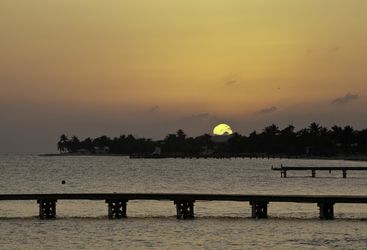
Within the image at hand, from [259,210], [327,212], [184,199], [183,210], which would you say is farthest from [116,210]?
[327,212]

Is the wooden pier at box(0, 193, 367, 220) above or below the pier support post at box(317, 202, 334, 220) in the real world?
above

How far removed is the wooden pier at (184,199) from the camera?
44.9 m

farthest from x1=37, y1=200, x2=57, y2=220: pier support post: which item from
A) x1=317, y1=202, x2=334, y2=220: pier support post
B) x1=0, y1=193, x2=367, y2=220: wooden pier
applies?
x1=317, y1=202, x2=334, y2=220: pier support post

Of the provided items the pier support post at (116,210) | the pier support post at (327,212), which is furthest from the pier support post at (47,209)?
the pier support post at (327,212)

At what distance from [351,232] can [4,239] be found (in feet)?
56.1

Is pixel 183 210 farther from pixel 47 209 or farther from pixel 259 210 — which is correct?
pixel 47 209

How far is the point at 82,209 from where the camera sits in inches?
2276

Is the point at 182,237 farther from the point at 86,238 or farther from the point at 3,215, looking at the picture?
the point at 3,215

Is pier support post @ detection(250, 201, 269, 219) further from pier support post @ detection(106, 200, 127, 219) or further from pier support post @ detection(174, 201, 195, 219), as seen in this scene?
pier support post @ detection(106, 200, 127, 219)

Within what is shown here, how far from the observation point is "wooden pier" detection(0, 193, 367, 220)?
1768 inches

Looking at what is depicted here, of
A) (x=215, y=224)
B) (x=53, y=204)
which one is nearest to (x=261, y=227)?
(x=215, y=224)

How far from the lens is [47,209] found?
4784 cm

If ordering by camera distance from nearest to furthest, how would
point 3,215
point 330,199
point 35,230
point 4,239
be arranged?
point 4,239 → point 35,230 → point 330,199 → point 3,215

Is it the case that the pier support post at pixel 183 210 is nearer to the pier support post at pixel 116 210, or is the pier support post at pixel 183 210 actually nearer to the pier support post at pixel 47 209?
the pier support post at pixel 116 210
